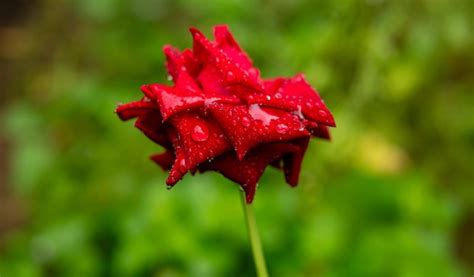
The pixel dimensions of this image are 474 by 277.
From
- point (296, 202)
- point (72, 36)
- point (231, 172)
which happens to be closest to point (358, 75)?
point (296, 202)

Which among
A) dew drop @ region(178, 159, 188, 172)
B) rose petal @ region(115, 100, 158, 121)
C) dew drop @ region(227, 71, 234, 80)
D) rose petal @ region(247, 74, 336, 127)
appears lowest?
dew drop @ region(178, 159, 188, 172)

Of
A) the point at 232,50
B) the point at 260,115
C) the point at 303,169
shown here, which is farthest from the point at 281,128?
the point at 303,169

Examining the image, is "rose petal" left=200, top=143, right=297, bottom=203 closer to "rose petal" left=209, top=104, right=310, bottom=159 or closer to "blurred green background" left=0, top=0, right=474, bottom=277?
"rose petal" left=209, top=104, right=310, bottom=159

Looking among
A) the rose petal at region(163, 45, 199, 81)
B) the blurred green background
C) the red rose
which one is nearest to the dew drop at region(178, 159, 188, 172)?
the red rose

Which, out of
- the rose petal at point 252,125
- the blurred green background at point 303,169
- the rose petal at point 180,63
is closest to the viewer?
the rose petal at point 252,125

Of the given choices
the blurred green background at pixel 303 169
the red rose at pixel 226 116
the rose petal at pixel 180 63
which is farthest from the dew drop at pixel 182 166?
the blurred green background at pixel 303 169

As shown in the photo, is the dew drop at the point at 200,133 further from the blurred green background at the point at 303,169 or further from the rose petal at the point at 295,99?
the blurred green background at the point at 303,169

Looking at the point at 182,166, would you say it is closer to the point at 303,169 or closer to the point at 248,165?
the point at 248,165

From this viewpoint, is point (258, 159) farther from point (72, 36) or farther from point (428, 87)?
point (72, 36)
